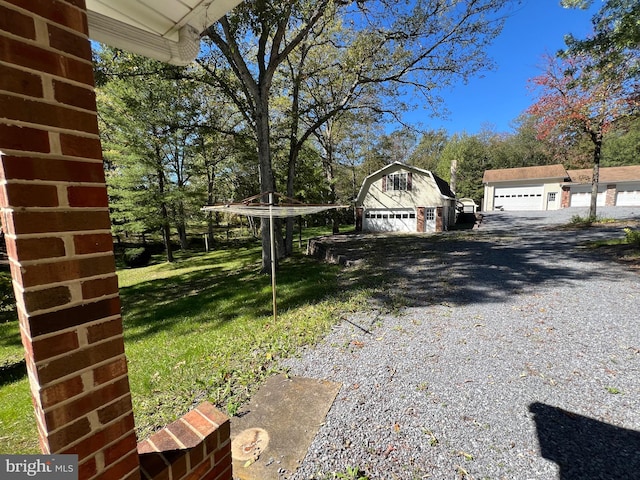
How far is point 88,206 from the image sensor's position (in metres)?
0.96

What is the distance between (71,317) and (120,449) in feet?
1.83

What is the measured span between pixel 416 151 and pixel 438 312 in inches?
1462

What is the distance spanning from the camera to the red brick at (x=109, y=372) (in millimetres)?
1002

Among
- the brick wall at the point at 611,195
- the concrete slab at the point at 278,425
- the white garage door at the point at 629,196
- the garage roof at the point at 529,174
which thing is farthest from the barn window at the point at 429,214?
the white garage door at the point at 629,196

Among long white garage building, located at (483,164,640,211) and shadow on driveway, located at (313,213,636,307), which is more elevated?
long white garage building, located at (483,164,640,211)

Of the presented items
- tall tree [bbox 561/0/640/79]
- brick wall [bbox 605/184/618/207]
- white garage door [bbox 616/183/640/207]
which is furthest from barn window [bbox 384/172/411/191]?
white garage door [bbox 616/183/640/207]

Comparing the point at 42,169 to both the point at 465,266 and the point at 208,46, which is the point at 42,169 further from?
the point at 208,46

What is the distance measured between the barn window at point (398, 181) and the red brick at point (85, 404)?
19.9 m

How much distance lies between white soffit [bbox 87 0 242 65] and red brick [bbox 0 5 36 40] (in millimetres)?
924

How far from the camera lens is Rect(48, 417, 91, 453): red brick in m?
0.91

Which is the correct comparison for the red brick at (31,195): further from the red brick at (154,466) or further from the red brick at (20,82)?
the red brick at (154,466)

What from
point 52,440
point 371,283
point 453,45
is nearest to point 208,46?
point 453,45

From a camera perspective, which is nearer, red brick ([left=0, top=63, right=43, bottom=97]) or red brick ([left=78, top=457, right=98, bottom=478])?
red brick ([left=0, top=63, right=43, bottom=97])

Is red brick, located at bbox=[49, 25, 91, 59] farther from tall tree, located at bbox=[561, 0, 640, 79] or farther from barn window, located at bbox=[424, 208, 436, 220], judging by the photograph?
barn window, located at bbox=[424, 208, 436, 220]
